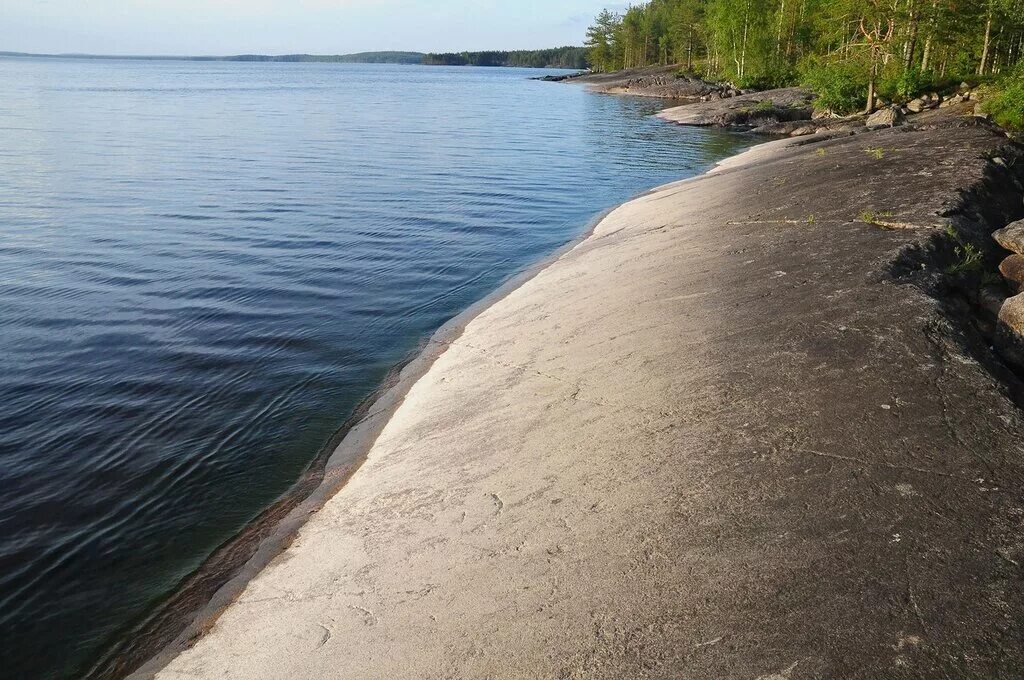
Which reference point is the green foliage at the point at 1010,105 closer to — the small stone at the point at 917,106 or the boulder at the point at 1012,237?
the small stone at the point at 917,106

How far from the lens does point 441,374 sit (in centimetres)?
993

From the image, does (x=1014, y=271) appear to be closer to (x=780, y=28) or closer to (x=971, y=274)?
(x=971, y=274)

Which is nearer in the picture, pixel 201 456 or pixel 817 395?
pixel 817 395

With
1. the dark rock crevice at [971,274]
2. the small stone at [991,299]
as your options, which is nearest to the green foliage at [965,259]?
the dark rock crevice at [971,274]

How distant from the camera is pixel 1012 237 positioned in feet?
35.7

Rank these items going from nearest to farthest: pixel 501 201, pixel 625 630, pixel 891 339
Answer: pixel 625 630 < pixel 891 339 < pixel 501 201

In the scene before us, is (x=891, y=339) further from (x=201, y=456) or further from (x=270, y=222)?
(x=270, y=222)

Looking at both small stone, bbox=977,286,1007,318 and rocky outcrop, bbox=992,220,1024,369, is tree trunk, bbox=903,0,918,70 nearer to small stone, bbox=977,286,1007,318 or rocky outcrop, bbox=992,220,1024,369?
rocky outcrop, bbox=992,220,1024,369

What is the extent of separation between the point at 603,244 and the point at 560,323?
609 centimetres

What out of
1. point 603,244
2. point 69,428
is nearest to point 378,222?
point 603,244

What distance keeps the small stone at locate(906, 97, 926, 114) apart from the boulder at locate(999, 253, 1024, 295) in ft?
104

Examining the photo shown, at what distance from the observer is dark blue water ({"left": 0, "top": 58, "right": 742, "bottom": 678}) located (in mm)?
7254

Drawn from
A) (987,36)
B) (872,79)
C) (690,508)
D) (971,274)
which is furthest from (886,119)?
(690,508)

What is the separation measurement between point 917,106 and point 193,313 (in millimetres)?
38208
